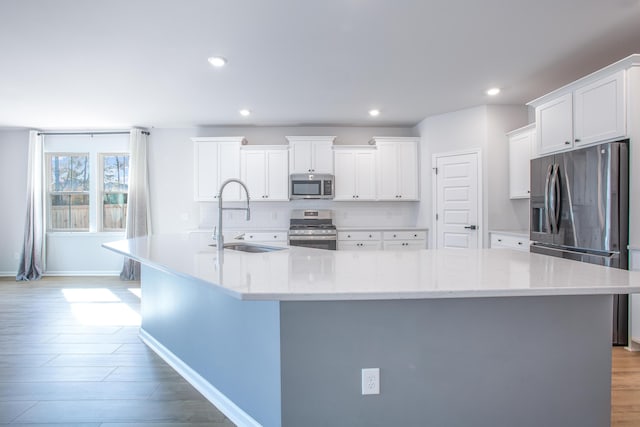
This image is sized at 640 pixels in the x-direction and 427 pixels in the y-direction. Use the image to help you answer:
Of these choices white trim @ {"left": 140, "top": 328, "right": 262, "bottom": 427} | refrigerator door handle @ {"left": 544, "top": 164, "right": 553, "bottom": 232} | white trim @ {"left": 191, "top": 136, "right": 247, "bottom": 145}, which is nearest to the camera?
white trim @ {"left": 140, "top": 328, "right": 262, "bottom": 427}

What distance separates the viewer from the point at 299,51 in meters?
2.88

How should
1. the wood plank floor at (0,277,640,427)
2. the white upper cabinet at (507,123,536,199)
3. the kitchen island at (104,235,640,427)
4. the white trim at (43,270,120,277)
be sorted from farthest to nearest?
the white trim at (43,270,120,277) → the white upper cabinet at (507,123,536,199) → the wood plank floor at (0,277,640,427) → the kitchen island at (104,235,640,427)

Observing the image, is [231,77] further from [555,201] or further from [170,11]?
[555,201]

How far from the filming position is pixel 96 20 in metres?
2.40

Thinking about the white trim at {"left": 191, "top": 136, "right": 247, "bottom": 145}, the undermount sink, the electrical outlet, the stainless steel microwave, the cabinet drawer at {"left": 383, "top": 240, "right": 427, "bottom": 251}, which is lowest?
the electrical outlet

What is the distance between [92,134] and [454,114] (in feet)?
19.5

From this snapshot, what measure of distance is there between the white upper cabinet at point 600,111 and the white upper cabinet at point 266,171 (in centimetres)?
358

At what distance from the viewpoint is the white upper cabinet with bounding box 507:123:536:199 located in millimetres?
3945

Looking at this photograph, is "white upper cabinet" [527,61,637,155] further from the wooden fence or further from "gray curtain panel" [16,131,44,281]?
"gray curtain panel" [16,131,44,281]

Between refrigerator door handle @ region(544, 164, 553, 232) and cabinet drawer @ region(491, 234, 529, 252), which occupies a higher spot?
refrigerator door handle @ region(544, 164, 553, 232)

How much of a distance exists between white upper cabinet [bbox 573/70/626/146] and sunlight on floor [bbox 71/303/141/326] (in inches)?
179

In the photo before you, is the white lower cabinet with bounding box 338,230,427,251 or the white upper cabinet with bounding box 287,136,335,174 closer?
the white lower cabinet with bounding box 338,230,427,251

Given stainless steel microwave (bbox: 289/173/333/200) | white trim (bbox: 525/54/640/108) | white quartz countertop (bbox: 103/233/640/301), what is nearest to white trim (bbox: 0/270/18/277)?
stainless steel microwave (bbox: 289/173/333/200)

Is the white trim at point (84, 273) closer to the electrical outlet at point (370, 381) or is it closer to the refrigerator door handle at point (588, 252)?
the electrical outlet at point (370, 381)
